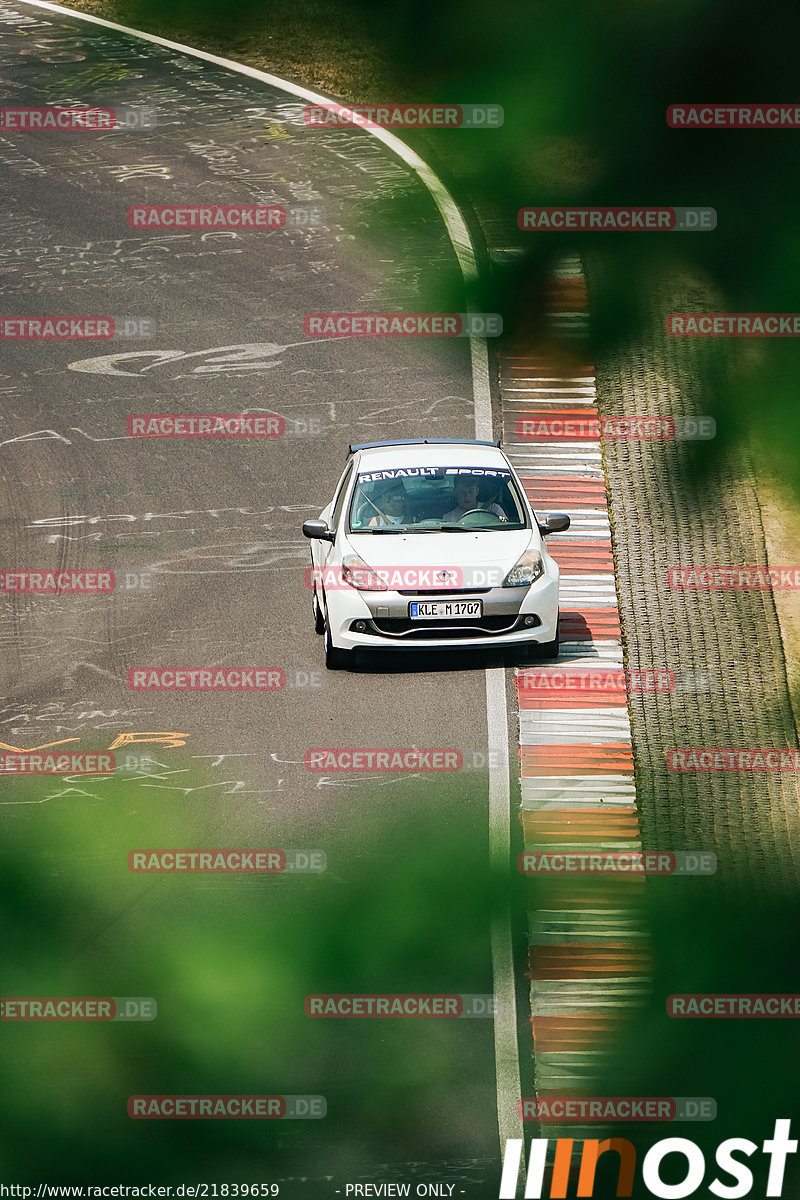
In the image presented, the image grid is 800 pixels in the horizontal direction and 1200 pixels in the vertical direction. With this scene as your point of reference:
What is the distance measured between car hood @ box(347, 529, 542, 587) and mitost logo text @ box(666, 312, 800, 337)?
1057cm

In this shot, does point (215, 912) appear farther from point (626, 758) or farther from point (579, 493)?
point (579, 493)

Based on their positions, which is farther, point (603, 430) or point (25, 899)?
point (25, 899)

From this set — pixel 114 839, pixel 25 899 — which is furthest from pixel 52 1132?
pixel 114 839

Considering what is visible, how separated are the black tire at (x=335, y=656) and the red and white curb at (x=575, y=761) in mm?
1789

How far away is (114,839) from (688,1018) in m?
1.43

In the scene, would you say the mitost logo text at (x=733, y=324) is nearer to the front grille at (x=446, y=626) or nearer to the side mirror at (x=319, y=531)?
the front grille at (x=446, y=626)

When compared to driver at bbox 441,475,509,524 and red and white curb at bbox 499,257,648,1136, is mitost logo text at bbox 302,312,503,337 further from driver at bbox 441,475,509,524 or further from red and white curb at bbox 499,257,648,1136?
driver at bbox 441,475,509,524

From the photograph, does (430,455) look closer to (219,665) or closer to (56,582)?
(219,665)

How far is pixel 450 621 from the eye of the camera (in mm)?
12586

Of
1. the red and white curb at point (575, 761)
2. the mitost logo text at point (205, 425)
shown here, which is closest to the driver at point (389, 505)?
the red and white curb at point (575, 761)

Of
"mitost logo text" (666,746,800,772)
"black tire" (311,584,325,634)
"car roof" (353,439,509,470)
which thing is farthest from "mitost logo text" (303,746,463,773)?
"car roof" (353,439,509,470)

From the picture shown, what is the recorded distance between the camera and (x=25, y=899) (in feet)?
8.80

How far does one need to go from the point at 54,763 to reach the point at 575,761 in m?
4.54

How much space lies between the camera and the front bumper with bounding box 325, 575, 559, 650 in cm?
1262
